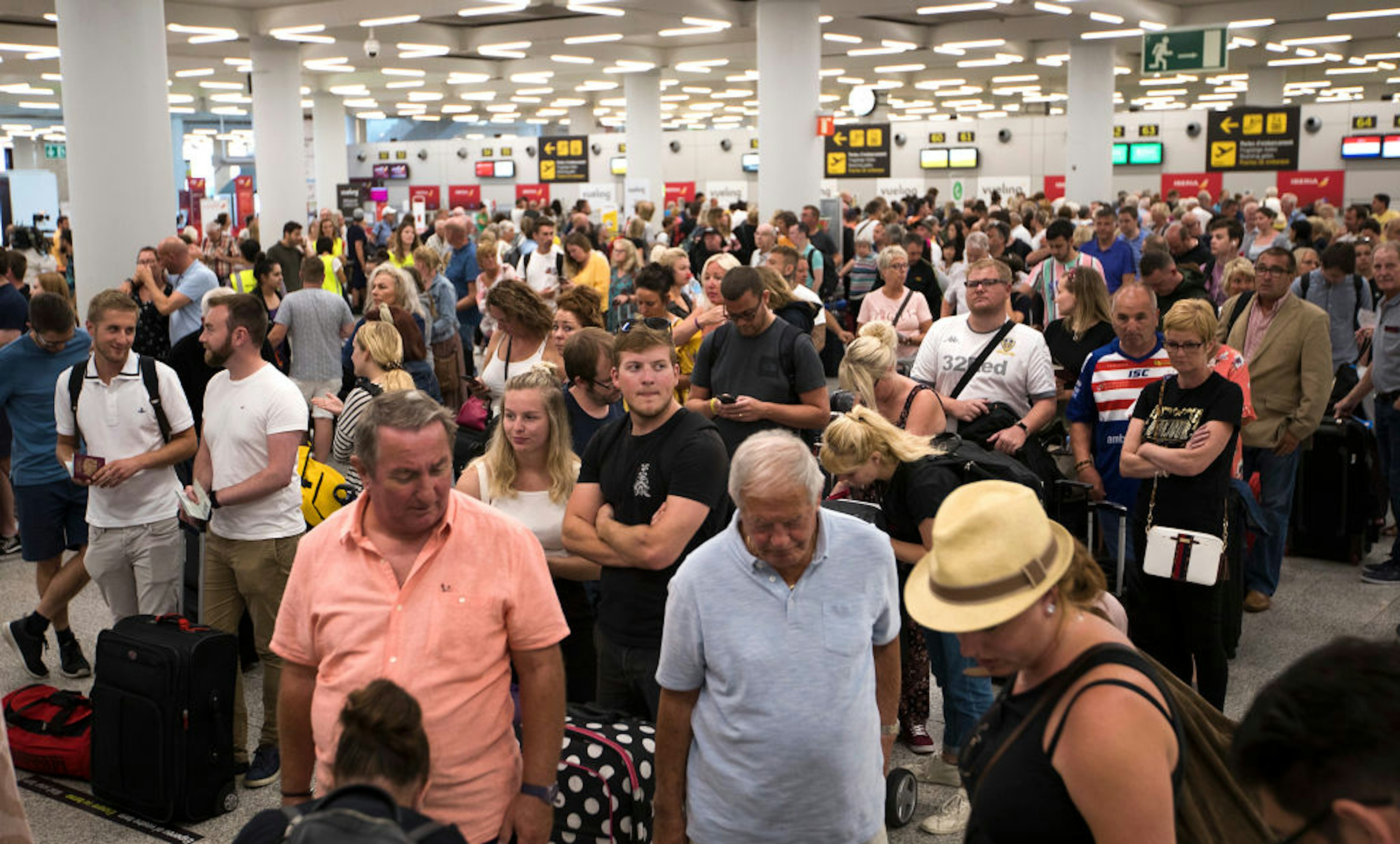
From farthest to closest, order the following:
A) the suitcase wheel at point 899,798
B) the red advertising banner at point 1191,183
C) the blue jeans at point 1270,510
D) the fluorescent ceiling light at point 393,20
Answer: the red advertising banner at point 1191,183 < the fluorescent ceiling light at point 393,20 < the blue jeans at point 1270,510 < the suitcase wheel at point 899,798

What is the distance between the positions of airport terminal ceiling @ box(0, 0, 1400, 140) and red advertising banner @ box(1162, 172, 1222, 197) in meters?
2.22

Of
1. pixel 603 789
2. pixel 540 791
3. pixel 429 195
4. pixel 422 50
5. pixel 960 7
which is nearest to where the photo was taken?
pixel 540 791

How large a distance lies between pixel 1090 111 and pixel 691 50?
25.0 ft

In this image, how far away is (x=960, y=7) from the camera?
18.6m

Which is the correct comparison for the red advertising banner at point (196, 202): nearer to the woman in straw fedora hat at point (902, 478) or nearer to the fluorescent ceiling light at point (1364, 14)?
the fluorescent ceiling light at point (1364, 14)

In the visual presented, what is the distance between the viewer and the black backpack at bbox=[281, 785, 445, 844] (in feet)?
5.39

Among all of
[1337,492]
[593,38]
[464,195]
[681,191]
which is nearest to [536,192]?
[464,195]

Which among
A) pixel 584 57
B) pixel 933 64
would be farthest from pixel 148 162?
pixel 933 64

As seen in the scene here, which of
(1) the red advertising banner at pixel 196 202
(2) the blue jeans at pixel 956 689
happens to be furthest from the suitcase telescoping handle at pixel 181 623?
(1) the red advertising banner at pixel 196 202

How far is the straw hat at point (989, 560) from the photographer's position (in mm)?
2127

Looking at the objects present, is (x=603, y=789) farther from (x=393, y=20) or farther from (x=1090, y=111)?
(x=1090, y=111)

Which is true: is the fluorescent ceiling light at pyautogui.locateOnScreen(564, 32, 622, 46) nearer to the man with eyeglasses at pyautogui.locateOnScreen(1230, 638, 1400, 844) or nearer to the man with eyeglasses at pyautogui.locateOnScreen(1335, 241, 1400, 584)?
the man with eyeglasses at pyautogui.locateOnScreen(1335, 241, 1400, 584)

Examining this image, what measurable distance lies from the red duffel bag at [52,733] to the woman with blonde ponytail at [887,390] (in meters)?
3.23

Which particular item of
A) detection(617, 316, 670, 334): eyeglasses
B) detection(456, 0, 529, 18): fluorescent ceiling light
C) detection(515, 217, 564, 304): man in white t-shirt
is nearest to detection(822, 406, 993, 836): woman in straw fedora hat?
detection(617, 316, 670, 334): eyeglasses
